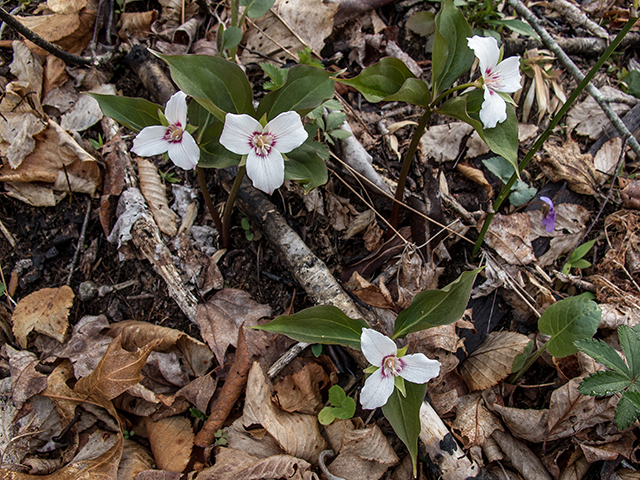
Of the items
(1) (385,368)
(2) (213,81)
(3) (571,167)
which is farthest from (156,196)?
(3) (571,167)

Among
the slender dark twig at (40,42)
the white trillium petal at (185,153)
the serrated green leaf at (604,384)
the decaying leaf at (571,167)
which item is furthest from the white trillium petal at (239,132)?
the decaying leaf at (571,167)

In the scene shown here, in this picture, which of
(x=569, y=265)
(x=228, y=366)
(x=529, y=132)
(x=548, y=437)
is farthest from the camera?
(x=529, y=132)

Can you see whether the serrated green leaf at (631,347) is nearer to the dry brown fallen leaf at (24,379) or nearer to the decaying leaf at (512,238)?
the decaying leaf at (512,238)

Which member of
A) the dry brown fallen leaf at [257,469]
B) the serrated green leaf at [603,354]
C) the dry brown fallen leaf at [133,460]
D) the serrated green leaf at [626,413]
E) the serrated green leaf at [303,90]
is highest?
the serrated green leaf at [303,90]

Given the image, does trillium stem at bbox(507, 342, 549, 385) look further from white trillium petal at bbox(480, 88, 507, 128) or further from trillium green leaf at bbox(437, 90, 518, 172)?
white trillium petal at bbox(480, 88, 507, 128)

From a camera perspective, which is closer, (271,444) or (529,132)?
(271,444)

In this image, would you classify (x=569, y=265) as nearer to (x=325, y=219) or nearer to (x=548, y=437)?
(x=548, y=437)

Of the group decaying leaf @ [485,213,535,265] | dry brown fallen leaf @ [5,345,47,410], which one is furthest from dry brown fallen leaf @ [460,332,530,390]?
dry brown fallen leaf @ [5,345,47,410]

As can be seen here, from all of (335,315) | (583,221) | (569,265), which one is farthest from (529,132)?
(335,315)
